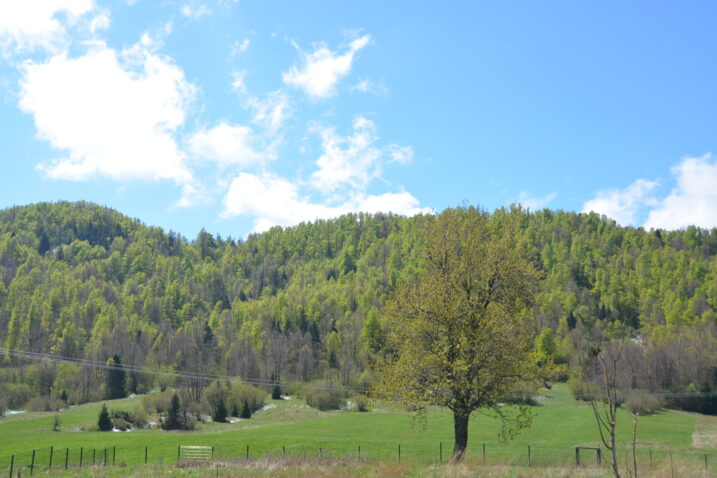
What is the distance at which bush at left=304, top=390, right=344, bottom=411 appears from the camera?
9619 centimetres

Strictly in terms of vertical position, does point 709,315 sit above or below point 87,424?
above

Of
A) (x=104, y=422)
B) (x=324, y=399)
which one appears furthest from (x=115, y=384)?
(x=324, y=399)

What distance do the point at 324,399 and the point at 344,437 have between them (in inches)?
1448

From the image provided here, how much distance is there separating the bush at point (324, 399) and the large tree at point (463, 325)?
7505 centimetres

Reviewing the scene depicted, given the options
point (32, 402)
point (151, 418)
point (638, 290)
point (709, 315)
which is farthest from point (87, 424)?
point (638, 290)

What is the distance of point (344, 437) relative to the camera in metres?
60.3

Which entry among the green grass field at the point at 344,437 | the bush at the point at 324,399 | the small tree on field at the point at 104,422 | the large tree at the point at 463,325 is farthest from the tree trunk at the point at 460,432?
the bush at the point at 324,399

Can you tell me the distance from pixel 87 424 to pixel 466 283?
6974cm

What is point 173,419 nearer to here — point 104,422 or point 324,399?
point 104,422

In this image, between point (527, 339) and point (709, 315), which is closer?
point (527, 339)

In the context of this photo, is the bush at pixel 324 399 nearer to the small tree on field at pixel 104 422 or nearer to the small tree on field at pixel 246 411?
the small tree on field at pixel 246 411

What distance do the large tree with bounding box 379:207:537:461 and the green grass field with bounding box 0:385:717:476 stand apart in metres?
12.3

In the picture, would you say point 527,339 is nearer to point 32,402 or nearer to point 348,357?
point 32,402

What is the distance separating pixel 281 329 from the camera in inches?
6570
